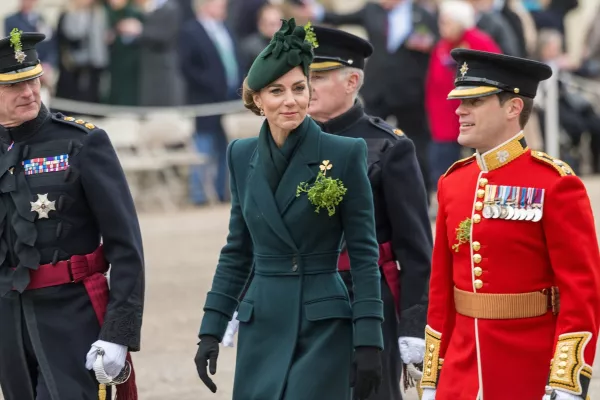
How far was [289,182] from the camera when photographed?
5.43 metres

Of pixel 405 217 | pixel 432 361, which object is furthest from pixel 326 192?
pixel 405 217

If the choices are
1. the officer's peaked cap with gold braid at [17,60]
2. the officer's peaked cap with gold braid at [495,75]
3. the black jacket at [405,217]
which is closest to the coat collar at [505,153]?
the officer's peaked cap with gold braid at [495,75]

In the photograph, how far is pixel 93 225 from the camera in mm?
6059

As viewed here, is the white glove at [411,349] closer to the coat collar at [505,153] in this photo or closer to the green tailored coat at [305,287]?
the green tailored coat at [305,287]

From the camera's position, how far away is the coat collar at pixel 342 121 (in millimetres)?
6570

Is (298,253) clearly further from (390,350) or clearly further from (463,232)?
(390,350)

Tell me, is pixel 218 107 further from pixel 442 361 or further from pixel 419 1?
pixel 442 361

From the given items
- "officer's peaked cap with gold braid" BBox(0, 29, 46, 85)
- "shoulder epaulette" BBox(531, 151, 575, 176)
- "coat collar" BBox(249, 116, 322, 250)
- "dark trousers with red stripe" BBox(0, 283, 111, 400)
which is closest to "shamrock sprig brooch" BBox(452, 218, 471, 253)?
"shoulder epaulette" BBox(531, 151, 575, 176)

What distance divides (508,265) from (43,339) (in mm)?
1739

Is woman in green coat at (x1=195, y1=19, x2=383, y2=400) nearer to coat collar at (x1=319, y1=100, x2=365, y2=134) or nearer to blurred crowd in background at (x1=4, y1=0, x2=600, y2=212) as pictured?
coat collar at (x1=319, y1=100, x2=365, y2=134)

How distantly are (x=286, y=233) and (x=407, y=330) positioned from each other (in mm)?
1070

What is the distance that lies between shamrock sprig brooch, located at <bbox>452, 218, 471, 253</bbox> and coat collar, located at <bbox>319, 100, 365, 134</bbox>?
1.23m

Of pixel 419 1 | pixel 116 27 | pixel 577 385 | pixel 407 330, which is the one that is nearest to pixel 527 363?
pixel 577 385

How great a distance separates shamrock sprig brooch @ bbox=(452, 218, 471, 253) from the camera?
544 centimetres
